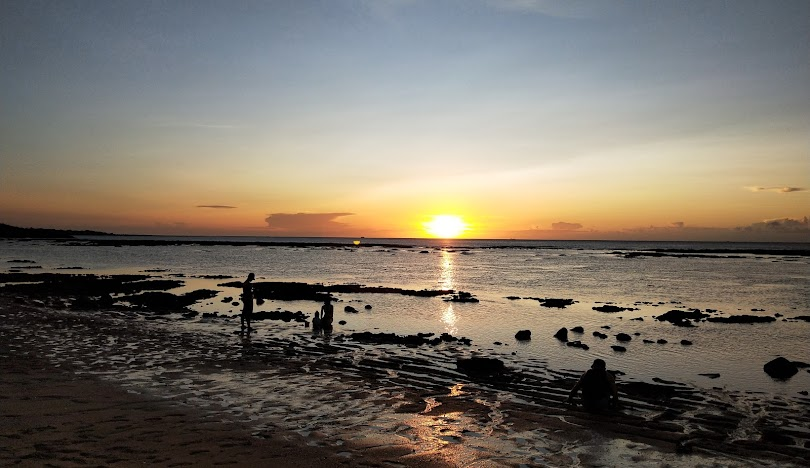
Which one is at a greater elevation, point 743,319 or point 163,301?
point 163,301

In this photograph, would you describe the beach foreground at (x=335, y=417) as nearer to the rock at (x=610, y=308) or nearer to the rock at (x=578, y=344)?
the rock at (x=578, y=344)

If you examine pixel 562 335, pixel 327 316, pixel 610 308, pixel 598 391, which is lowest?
pixel 610 308

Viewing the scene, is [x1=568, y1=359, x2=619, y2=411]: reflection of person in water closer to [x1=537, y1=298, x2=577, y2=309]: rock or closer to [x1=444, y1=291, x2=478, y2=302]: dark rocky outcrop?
[x1=537, y1=298, x2=577, y2=309]: rock

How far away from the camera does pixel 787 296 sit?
47625 millimetres

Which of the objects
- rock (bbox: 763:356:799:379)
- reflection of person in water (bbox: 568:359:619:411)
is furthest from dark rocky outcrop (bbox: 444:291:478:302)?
reflection of person in water (bbox: 568:359:619:411)

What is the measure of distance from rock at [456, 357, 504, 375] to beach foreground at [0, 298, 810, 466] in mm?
538

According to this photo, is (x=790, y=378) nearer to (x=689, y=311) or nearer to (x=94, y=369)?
(x=689, y=311)

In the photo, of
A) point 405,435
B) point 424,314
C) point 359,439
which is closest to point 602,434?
point 405,435

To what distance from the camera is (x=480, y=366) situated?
18062mm

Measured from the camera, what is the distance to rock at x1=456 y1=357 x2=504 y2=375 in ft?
59.0

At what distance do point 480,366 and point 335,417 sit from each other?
7.01 meters

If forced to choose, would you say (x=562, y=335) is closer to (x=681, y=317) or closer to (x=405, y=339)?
(x=405, y=339)

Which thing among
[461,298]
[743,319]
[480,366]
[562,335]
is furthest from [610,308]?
[480,366]

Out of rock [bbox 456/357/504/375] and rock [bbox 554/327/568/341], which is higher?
rock [bbox 456/357/504/375]
